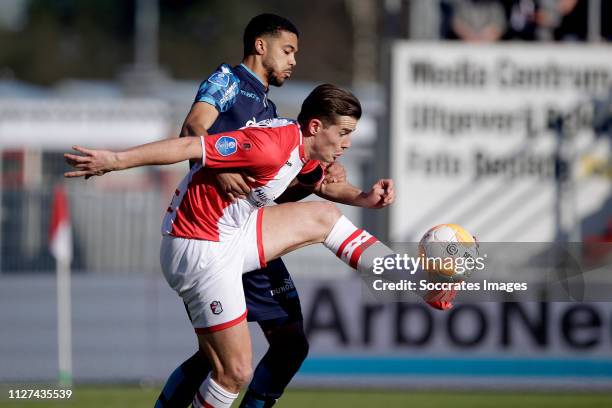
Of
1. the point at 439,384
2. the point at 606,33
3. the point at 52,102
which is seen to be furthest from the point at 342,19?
the point at 439,384

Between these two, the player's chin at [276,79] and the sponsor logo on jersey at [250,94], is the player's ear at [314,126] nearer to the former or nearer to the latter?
the sponsor logo on jersey at [250,94]

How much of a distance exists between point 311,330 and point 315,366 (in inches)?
13.4

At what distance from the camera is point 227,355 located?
6504 millimetres

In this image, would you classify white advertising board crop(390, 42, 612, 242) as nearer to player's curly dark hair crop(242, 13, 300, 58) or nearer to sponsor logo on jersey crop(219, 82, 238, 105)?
player's curly dark hair crop(242, 13, 300, 58)

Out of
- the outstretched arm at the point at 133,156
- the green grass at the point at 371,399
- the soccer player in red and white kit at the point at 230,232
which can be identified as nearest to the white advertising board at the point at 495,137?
the green grass at the point at 371,399

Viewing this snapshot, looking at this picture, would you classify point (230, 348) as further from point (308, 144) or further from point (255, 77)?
point (255, 77)

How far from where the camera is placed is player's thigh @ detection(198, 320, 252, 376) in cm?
648

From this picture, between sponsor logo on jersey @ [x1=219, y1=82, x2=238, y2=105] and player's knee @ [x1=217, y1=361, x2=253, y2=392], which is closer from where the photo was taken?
player's knee @ [x1=217, y1=361, x2=253, y2=392]

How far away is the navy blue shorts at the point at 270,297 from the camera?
7.06 m

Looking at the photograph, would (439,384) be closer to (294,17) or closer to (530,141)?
(530,141)

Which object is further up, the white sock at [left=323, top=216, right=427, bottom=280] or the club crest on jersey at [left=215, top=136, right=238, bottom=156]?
the club crest on jersey at [left=215, top=136, right=238, bottom=156]

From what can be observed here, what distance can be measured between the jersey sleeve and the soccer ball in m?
1.39

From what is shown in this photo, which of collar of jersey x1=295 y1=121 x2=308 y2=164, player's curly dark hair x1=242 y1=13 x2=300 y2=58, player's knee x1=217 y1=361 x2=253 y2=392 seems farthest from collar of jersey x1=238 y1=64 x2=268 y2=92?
player's knee x1=217 y1=361 x2=253 y2=392

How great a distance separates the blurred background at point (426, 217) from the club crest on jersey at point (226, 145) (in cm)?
473
